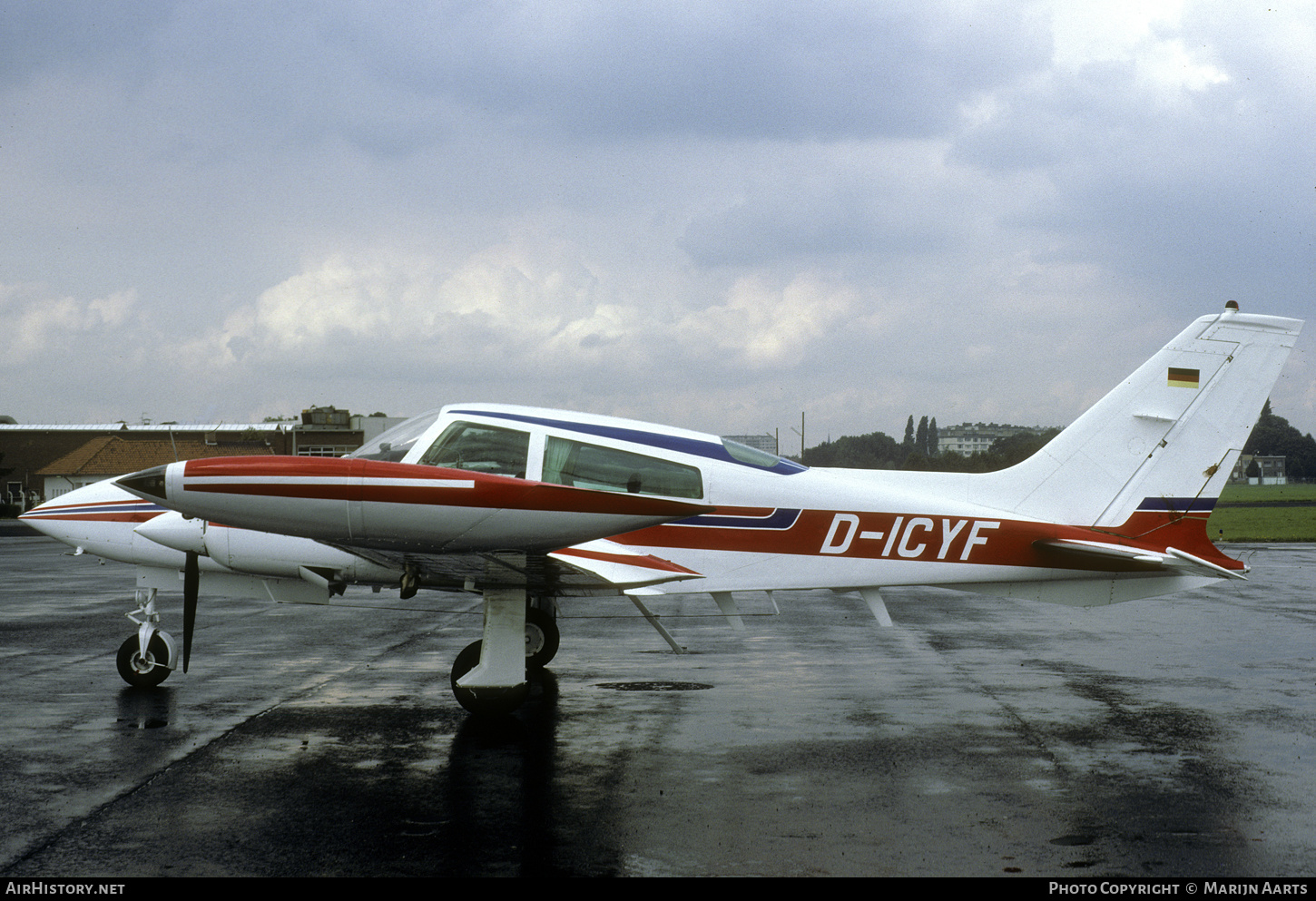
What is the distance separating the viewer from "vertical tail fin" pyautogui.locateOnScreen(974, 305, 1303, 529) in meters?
8.77

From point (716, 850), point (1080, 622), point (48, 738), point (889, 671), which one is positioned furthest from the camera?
point (1080, 622)

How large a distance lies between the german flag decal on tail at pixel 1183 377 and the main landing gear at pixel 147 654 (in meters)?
9.08

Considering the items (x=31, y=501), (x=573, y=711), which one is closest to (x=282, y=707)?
(x=573, y=711)

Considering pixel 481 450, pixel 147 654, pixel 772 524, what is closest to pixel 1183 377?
pixel 772 524

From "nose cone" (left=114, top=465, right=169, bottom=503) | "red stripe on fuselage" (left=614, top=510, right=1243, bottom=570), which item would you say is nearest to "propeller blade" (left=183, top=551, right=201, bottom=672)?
"nose cone" (left=114, top=465, right=169, bottom=503)

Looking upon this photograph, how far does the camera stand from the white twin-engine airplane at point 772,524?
7.69 m

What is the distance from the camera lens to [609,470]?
780 centimetres

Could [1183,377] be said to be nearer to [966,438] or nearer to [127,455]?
[127,455]

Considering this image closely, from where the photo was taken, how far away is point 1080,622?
14453mm

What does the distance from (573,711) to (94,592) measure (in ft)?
44.5

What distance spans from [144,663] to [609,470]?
4.55 m

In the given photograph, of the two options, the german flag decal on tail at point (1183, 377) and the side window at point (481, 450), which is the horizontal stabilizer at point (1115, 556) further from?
the side window at point (481, 450)

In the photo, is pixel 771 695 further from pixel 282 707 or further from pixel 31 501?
pixel 31 501

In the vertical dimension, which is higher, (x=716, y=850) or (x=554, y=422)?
(x=554, y=422)
